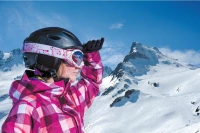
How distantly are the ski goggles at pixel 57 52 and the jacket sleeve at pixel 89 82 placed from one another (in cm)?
58

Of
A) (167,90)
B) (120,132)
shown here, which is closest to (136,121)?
Result: (120,132)

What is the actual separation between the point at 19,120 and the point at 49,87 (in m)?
0.54

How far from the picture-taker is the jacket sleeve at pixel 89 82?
398cm

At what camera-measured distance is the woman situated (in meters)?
2.72

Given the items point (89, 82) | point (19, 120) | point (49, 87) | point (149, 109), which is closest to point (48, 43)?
point (49, 87)

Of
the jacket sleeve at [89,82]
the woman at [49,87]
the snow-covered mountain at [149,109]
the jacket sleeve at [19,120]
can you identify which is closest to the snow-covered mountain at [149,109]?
the snow-covered mountain at [149,109]

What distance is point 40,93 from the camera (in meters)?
2.94

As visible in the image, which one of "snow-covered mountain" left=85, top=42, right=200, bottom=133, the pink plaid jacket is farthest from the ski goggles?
"snow-covered mountain" left=85, top=42, right=200, bottom=133

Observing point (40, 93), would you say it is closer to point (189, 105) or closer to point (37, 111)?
point (37, 111)

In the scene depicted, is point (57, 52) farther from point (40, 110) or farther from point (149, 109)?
point (149, 109)

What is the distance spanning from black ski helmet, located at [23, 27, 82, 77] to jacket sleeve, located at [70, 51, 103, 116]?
73 cm

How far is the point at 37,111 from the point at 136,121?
8244cm

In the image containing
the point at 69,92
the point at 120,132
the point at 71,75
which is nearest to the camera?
the point at 71,75

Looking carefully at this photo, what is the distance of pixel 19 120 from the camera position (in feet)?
8.43
